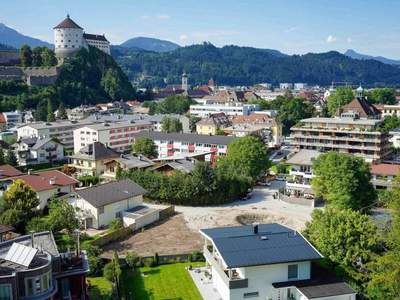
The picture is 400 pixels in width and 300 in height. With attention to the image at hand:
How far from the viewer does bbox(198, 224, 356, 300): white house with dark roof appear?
23766mm

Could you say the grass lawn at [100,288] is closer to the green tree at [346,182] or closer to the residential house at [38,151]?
the green tree at [346,182]

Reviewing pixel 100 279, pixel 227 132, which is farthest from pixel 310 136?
pixel 100 279

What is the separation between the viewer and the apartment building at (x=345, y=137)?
2408 inches

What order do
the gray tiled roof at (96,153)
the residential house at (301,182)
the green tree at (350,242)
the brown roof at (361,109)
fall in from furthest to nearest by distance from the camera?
the brown roof at (361,109)
the gray tiled roof at (96,153)
the residential house at (301,182)
the green tree at (350,242)

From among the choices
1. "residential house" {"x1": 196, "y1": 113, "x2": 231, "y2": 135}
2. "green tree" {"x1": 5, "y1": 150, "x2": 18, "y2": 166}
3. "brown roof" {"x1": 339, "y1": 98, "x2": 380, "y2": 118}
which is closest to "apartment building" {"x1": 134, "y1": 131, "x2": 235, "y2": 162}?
"residential house" {"x1": 196, "y1": 113, "x2": 231, "y2": 135}

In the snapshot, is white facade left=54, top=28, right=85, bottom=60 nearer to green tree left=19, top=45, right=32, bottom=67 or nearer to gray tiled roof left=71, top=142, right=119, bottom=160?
green tree left=19, top=45, right=32, bottom=67

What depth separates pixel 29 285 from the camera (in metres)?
19.2

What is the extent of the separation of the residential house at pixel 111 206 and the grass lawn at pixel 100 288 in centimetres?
1016

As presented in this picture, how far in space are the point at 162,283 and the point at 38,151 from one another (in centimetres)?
4382

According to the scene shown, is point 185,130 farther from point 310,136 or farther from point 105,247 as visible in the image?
point 105,247

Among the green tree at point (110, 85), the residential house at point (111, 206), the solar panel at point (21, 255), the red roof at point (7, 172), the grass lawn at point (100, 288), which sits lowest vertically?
the grass lawn at point (100, 288)

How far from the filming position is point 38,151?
214ft

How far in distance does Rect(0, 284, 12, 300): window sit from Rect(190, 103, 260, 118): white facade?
8770cm

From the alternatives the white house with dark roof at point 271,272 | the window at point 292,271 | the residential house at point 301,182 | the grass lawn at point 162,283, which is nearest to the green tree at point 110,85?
the residential house at point 301,182
